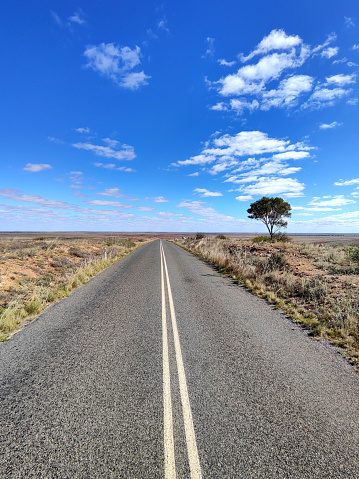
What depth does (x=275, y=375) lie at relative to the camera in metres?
3.88

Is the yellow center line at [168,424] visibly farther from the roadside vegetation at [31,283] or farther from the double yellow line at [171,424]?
the roadside vegetation at [31,283]

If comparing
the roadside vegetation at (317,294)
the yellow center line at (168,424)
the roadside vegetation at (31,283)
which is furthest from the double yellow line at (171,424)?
the roadside vegetation at (31,283)

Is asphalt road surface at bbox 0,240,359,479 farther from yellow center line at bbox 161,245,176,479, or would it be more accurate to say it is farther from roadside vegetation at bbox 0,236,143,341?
roadside vegetation at bbox 0,236,143,341

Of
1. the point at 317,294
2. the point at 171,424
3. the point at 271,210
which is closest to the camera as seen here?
the point at 171,424

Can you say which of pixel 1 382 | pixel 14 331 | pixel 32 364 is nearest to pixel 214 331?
pixel 32 364

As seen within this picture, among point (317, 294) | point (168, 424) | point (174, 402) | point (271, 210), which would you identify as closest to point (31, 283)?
point (174, 402)

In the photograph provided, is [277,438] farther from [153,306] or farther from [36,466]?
[153,306]

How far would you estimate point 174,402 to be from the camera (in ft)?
10.4

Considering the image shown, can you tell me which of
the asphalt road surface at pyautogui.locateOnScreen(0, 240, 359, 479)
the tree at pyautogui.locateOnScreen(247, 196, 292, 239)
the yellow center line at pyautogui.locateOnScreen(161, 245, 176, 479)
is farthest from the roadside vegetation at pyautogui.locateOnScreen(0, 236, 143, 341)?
the tree at pyautogui.locateOnScreen(247, 196, 292, 239)

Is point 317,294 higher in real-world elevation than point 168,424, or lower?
higher

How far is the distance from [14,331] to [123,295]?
3.66m

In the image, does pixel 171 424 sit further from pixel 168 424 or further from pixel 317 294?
pixel 317 294

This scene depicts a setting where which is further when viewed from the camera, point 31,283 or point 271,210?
point 271,210

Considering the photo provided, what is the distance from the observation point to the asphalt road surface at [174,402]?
7.63 ft
